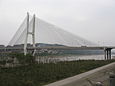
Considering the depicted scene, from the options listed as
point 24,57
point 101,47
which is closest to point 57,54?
point 101,47

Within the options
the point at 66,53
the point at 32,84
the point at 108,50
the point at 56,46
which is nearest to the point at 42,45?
the point at 56,46

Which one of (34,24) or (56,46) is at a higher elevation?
(34,24)

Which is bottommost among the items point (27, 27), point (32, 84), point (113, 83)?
point (32, 84)

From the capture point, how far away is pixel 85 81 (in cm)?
793

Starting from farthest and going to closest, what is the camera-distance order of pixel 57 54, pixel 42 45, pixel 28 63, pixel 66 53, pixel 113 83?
pixel 66 53
pixel 57 54
pixel 42 45
pixel 28 63
pixel 113 83

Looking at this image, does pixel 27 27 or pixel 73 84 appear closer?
pixel 73 84

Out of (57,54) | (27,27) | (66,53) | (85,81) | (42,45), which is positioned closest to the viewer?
(85,81)

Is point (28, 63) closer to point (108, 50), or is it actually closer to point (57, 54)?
point (57, 54)

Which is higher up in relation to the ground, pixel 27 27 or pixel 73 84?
pixel 27 27

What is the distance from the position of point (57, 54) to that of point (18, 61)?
116 ft

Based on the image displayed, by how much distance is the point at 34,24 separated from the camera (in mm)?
46219

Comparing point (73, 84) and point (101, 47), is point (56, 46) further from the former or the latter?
point (73, 84)

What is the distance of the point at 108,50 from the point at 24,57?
137 ft

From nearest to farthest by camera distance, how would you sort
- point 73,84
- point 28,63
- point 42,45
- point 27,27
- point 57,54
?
1. point 73,84
2. point 28,63
3. point 27,27
4. point 42,45
5. point 57,54
